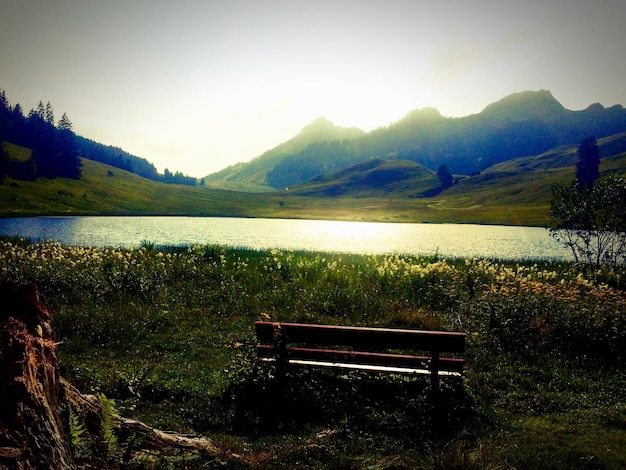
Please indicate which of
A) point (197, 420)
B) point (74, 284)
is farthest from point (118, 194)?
point (197, 420)

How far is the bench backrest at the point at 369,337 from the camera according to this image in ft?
26.4

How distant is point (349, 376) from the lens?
9.15 metres

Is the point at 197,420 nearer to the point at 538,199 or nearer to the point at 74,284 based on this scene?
the point at 74,284

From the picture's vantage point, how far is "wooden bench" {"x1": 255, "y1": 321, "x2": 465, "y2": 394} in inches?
318

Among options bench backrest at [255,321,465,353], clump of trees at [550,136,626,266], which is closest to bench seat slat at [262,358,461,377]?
bench backrest at [255,321,465,353]

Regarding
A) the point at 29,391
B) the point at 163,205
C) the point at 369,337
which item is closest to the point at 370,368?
the point at 369,337

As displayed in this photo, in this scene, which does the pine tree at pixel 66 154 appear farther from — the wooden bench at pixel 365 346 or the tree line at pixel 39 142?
the wooden bench at pixel 365 346

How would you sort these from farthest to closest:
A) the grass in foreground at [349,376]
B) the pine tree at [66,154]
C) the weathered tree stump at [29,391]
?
1. the pine tree at [66,154]
2. the grass in foreground at [349,376]
3. the weathered tree stump at [29,391]

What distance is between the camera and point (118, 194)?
160750 millimetres

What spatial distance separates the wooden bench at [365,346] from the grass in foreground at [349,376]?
39 cm

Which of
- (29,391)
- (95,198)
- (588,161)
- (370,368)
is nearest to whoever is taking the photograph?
(29,391)

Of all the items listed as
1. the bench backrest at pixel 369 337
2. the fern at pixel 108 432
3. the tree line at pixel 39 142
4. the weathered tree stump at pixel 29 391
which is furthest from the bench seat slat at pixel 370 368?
the tree line at pixel 39 142

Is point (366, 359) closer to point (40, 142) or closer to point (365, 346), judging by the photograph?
point (365, 346)

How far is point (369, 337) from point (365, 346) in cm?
20
